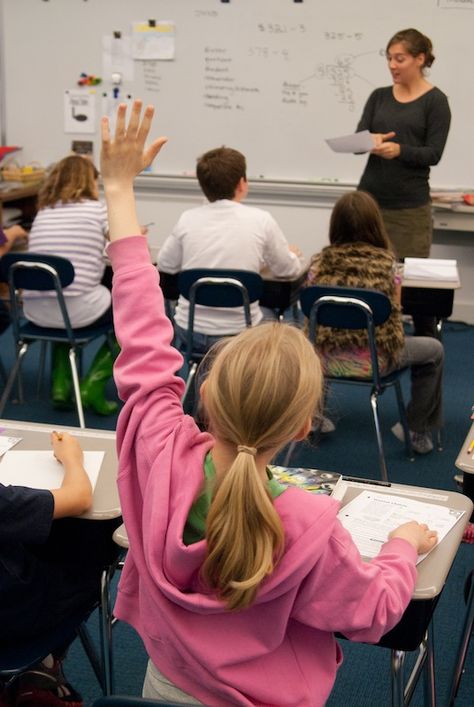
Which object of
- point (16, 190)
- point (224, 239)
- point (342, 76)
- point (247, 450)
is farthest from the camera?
point (16, 190)

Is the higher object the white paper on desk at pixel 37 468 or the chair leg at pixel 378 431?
the white paper on desk at pixel 37 468

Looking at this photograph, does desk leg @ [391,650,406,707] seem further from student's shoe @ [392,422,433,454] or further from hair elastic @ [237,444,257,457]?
student's shoe @ [392,422,433,454]

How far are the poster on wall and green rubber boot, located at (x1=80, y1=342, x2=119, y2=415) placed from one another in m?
2.43

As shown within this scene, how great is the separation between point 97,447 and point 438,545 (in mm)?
801

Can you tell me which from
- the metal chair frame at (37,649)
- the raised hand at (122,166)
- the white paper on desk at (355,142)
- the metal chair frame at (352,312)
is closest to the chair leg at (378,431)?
the metal chair frame at (352,312)

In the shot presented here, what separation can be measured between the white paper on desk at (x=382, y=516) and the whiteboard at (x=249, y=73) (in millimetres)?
4290

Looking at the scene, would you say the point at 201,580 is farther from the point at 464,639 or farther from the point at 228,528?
the point at 464,639

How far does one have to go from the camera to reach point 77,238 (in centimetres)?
394

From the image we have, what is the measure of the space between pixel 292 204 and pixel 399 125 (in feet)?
4.62

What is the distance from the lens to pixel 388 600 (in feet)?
4.33

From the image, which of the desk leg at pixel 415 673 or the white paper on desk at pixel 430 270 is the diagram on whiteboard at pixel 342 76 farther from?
the desk leg at pixel 415 673

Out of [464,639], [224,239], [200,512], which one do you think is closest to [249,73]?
[224,239]

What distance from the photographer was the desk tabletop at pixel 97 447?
5.68 ft

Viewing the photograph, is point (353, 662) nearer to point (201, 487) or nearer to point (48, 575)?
point (48, 575)
